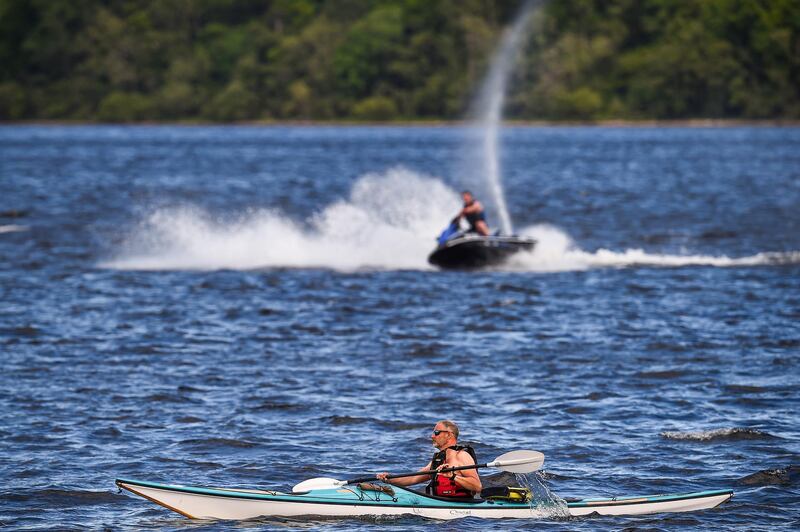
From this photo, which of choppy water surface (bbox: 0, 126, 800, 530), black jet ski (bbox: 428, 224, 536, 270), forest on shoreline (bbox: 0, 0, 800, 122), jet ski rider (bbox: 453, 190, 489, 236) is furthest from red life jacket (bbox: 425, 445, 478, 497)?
forest on shoreline (bbox: 0, 0, 800, 122)

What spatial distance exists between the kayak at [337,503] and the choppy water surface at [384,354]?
0.18 meters

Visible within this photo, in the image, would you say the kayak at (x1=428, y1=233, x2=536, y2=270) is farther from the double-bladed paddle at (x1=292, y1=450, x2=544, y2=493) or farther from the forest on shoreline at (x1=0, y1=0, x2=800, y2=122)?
the forest on shoreline at (x1=0, y1=0, x2=800, y2=122)

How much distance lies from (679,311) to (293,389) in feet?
36.3

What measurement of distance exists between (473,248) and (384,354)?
10911mm

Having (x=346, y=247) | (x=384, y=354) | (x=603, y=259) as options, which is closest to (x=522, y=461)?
(x=384, y=354)

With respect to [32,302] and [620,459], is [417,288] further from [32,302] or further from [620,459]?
[620,459]

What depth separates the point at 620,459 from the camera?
59.7ft

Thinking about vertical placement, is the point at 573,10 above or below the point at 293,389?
above

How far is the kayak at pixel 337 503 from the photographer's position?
15203mm

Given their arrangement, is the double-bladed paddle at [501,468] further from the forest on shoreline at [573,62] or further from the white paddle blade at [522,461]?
the forest on shoreline at [573,62]

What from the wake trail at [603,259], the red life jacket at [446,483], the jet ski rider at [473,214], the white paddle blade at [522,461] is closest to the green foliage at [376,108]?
the wake trail at [603,259]

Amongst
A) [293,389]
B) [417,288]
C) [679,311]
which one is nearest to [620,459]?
[293,389]

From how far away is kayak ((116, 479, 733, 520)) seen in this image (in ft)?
49.9

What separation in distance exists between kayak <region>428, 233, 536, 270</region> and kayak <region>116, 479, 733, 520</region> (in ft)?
65.0
